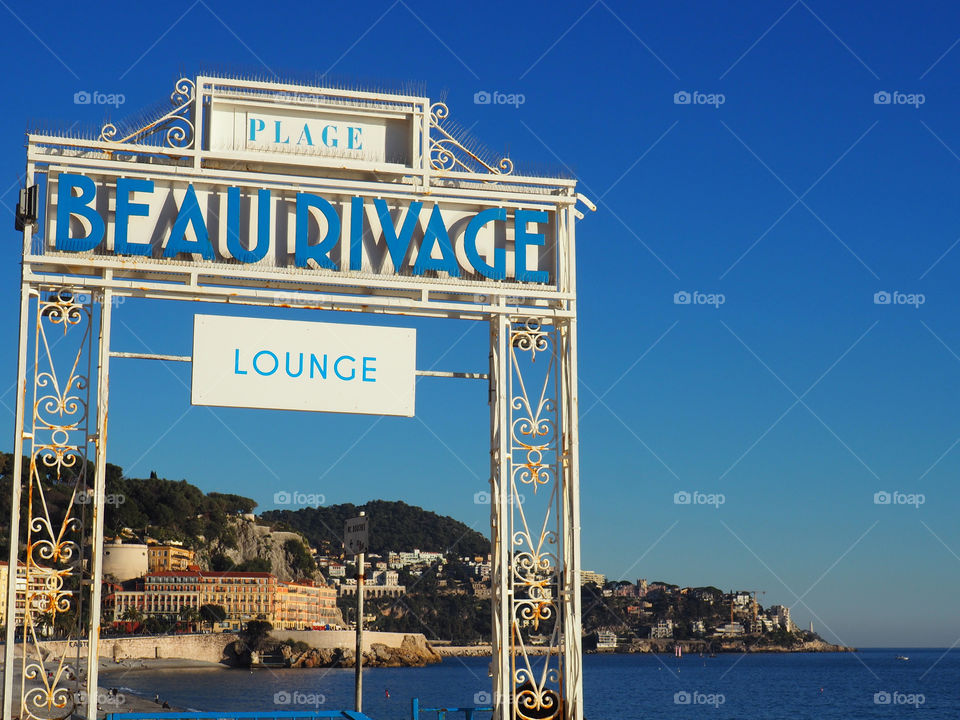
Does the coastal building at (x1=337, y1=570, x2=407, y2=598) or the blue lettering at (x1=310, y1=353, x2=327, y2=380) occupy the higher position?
the blue lettering at (x1=310, y1=353, x2=327, y2=380)

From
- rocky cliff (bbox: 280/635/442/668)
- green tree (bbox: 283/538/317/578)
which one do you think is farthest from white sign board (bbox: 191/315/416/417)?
green tree (bbox: 283/538/317/578)

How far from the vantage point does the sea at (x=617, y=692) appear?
6212 cm

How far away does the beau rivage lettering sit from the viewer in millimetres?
11609

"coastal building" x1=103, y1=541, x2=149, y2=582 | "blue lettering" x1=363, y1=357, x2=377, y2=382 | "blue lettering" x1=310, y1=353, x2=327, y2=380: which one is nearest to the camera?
"blue lettering" x1=310, y1=353, x2=327, y2=380

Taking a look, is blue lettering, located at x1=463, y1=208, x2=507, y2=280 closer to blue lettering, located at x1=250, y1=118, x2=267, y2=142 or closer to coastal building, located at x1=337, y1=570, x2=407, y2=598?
blue lettering, located at x1=250, y1=118, x2=267, y2=142

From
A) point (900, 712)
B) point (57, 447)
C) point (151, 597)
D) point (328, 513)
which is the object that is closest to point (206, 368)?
point (57, 447)

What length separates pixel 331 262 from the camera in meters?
12.2

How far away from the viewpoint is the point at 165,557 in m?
124

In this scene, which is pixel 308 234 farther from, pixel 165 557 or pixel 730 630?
pixel 730 630

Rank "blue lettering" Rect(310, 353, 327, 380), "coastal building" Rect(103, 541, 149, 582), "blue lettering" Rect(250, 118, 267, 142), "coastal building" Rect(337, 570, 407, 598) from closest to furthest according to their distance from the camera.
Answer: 1. "blue lettering" Rect(310, 353, 327, 380)
2. "blue lettering" Rect(250, 118, 267, 142)
3. "coastal building" Rect(103, 541, 149, 582)
4. "coastal building" Rect(337, 570, 407, 598)

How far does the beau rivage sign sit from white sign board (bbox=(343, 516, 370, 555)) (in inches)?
222

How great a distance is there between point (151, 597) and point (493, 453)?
11519 cm

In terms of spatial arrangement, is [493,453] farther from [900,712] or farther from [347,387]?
[900,712]

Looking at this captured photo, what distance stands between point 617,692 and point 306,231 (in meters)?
79.2
